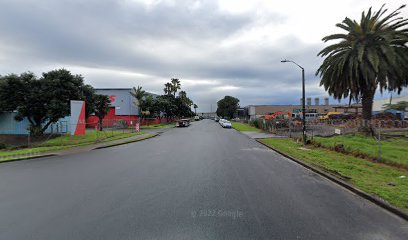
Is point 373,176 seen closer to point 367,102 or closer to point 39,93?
point 367,102

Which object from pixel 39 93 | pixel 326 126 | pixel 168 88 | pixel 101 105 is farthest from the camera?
pixel 168 88

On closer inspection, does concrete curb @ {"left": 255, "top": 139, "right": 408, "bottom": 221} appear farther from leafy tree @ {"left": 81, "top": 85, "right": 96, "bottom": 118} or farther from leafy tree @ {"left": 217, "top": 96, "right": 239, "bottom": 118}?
leafy tree @ {"left": 217, "top": 96, "right": 239, "bottom": 118}

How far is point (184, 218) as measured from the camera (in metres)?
4.79

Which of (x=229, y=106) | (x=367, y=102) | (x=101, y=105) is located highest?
(x=229, y=106)

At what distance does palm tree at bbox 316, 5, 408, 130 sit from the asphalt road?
17.6 m

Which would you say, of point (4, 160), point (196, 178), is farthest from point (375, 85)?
point (4, 160)

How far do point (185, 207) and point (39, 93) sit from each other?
20.9 metres

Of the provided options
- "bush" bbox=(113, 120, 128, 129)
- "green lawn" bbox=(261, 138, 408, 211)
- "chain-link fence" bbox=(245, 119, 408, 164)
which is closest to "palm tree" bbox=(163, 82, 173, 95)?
"bush" bbox=(113, 120, 128, 129)

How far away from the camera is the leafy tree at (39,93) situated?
2064cm

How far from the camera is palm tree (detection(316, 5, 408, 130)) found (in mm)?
21094

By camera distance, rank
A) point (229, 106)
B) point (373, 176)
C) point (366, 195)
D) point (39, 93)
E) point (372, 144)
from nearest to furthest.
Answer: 1. point (366, 195)
2. point (373, 176)
3. point (372, 144)
4. point (39, 93)
5. point (229, 106)

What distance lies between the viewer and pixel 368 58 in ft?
68.9

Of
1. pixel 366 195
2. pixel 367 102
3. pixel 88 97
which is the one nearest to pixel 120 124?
pixel 88 97

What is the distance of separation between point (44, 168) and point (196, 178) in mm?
6952
